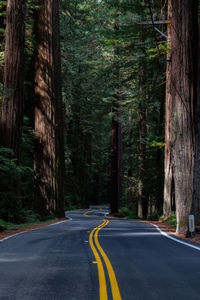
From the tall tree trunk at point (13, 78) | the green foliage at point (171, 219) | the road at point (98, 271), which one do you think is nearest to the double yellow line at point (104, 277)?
the road at point (98, 271)

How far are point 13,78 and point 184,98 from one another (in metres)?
8.90

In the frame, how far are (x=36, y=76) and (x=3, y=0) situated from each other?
4.76m

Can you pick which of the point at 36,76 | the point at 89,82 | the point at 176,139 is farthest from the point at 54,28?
the point at 89,82

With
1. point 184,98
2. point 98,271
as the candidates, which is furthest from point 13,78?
point 98,271

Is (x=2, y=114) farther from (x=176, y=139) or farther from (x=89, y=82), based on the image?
(x=89, y=82)

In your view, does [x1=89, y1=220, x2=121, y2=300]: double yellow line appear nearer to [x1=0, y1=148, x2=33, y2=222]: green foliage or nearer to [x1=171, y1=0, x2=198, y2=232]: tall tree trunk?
[x1=171, y1=0, x2=198, y2=232]: tall tree trunk

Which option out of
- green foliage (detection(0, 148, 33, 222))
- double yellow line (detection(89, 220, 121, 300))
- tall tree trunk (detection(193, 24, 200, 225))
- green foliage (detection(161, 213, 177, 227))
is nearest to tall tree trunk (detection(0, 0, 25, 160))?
green foliage (detection(0, 148, 33, 222))

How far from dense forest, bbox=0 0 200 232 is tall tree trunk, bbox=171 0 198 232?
4 cm

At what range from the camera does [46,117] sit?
24688mm

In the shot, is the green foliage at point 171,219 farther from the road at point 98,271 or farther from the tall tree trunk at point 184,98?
the road at point 98,271

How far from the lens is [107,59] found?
36844mm

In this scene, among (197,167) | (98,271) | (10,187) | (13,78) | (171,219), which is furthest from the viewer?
(171,219)

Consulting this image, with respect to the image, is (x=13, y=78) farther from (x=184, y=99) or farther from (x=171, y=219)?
(x=171, y=219)

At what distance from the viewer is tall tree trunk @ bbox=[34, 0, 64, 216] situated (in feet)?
80.0
